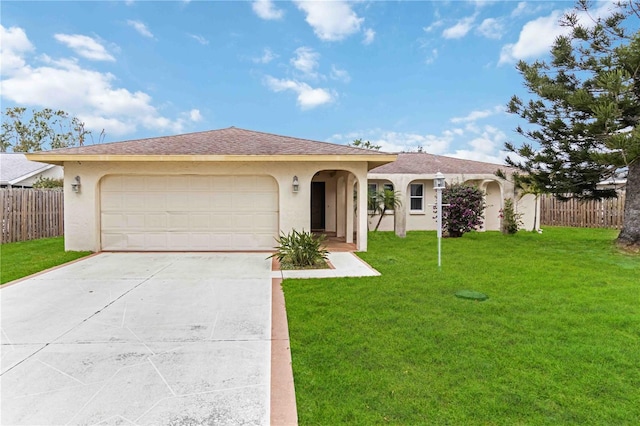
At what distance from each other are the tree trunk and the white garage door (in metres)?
10.9

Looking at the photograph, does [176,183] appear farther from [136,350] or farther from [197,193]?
[136,350]

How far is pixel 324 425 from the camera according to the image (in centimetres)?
250

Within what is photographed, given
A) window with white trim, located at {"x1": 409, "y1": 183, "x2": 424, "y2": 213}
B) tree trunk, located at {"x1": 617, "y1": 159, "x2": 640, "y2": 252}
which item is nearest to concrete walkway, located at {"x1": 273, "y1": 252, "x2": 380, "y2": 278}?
tree trunk, located at {"x1": 617, "y1": 159, "x2": 640, "y2": 252}

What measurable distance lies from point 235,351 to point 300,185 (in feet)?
23.6

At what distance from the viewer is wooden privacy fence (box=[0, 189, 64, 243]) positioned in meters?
12.0

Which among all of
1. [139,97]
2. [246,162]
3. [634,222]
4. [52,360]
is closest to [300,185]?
[246,162]

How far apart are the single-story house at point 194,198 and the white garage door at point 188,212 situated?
3 cm

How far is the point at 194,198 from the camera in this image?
10719 millimetres

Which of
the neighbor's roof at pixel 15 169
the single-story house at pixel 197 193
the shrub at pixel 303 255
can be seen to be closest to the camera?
the shrub at pixel 303 255

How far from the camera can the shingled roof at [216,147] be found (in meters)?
10.1

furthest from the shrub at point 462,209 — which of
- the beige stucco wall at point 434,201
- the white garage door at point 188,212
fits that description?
the white garage door at point 188,212

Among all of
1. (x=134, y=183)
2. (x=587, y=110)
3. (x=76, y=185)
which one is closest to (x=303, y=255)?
(x=134, y=183)

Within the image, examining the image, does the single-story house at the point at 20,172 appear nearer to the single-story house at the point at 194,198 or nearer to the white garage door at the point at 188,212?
the single-story house at the point at 194,198

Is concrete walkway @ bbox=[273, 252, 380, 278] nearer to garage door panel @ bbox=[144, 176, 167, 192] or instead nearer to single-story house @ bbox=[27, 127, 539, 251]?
single-story house @ bbox=[27, 127, 539, 251]
